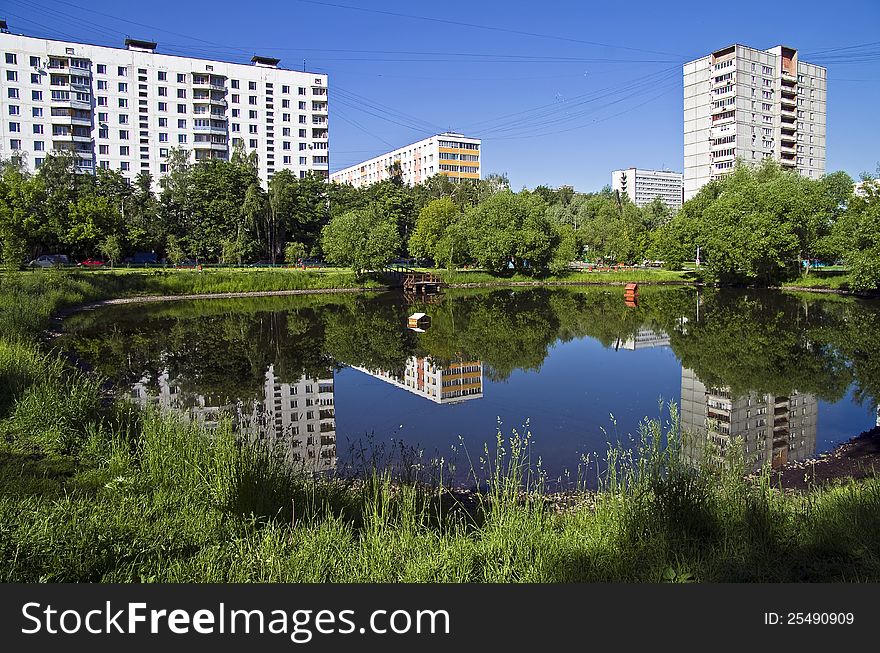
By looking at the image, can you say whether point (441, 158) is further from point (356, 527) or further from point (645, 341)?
point (356, 527)

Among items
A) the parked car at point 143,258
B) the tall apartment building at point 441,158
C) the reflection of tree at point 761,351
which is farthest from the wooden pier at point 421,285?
the tall apartment building at point 441,158

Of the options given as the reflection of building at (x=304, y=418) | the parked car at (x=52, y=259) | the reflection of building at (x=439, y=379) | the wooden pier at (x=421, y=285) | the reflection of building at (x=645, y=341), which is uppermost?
the parked car at (x=52, y=259)

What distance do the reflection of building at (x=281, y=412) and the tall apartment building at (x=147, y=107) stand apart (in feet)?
221

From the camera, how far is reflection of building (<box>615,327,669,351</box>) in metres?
25.0

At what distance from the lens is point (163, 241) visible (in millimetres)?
60000

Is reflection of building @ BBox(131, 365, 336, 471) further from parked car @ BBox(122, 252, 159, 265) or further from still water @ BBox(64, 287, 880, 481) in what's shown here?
parked car @ BBox(122, 252, 159, 265)

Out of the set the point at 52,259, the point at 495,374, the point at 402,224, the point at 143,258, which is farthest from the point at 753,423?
the point at 143,258

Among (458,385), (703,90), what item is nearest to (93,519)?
(458,385)

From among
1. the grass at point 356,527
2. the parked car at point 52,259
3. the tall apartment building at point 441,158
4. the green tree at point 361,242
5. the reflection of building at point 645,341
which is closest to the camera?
the grass at point 356,527

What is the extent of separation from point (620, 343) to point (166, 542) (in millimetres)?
22403

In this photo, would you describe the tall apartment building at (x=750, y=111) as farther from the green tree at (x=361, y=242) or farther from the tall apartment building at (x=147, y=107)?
the green tree at (x=361, y=242)

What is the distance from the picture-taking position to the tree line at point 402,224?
47812 millimetres

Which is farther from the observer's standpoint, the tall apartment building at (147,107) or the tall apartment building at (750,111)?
the tall apartment building at (750,111)

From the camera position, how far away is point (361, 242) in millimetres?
52062
